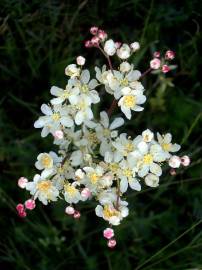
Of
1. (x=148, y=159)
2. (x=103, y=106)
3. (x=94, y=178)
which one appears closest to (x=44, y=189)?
(x=94, y=178)

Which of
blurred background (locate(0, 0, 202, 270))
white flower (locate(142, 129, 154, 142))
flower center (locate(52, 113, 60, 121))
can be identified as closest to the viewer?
white flower (locate(142, 129, 154, 142))

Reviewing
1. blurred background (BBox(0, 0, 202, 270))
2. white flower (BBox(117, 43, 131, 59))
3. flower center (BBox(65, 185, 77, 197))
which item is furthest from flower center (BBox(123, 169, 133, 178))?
blurred background (BBox(0, 0, 202, 270))

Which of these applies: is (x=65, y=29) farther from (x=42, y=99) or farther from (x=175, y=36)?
(x=175, y=36)

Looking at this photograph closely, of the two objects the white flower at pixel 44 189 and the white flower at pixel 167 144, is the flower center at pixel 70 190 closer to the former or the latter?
the white flower at pixel 44 189

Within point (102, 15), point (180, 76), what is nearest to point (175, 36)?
point (180, 76)

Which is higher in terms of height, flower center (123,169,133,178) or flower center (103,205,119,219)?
flower center (123,169,133,178)

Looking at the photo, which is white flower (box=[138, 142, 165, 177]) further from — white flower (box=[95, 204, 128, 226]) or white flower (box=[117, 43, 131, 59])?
white flower (box=[117, 43, 131, 59])

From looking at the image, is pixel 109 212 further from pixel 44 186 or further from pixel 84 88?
pixel 84 88

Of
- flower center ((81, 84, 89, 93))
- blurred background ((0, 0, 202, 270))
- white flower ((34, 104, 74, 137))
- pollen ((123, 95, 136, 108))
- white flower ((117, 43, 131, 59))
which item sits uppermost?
white flower ((117, 43, 131, 59))

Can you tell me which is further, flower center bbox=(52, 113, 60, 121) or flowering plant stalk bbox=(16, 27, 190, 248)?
flower center bbox=(52, 113, 60, 121)

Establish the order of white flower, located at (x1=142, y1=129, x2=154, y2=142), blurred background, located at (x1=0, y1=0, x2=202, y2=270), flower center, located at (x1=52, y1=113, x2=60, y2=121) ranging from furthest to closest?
1. blurred background, located at (x1=0, y1=0, x2=202, y2=270)
2. flower center, located at (x1=52, y1=113, x2=60, y2=121)
3. white flower, located at (x1=142, y1=129, x2=154, y2=142)
